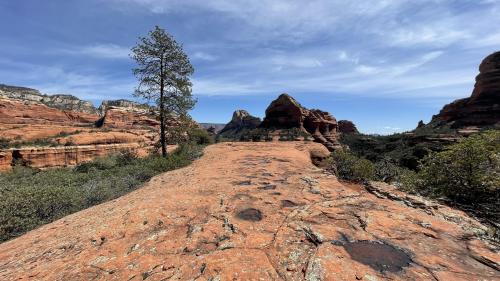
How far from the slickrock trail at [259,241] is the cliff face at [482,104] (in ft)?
269

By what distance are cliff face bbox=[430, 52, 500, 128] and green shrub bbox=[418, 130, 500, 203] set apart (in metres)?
75.4

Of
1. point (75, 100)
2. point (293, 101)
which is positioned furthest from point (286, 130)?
point (75, 100)

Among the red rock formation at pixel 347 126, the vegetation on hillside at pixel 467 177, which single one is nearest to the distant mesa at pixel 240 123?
the red rock formation at pixel 347 126

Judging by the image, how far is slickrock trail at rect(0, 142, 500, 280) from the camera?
3920 millimetres

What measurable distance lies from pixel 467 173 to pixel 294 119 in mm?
54168

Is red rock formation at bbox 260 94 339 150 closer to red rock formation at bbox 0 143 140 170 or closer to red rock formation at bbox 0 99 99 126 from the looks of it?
red rock formation at bbox 0 143 140 170

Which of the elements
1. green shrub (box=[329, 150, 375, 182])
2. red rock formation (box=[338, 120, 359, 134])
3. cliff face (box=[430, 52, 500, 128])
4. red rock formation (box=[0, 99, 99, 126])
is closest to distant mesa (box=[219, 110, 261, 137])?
red rock formation (box=[338, 120, 359, 134])

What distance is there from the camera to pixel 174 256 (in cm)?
446

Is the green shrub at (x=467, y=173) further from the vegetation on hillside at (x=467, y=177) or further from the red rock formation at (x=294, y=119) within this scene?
the red rock formation at (x=294, y=119)

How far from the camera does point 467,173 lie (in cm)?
928

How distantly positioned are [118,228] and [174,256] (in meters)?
2.23

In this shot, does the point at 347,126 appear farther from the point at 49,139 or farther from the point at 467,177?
the point at 467,177

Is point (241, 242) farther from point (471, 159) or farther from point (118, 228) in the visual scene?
point (471, 159)

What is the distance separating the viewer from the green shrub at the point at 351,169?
12172mm
